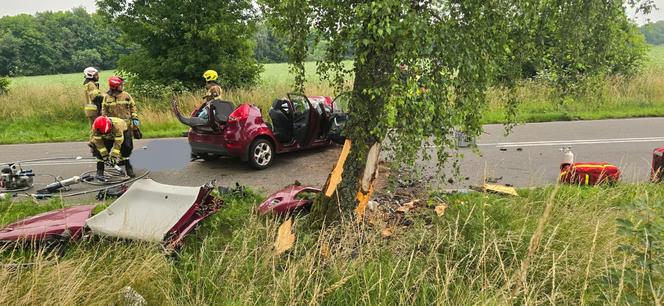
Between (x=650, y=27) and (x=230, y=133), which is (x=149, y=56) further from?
(x=650, y=27)

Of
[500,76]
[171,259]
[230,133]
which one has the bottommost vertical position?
[171,259]

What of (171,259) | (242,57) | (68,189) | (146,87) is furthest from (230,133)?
(242,57)

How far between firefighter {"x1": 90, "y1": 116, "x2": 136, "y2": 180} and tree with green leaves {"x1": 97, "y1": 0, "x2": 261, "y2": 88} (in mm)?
7787

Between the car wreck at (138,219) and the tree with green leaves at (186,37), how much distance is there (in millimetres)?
10255

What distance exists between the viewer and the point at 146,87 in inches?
557

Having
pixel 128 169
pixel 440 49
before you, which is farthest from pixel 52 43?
pixel 440 49

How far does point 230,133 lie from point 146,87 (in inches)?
321

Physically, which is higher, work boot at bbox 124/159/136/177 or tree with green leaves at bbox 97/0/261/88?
tree with green leaves at bbox 97/0/261/88

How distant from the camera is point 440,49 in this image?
10.2 ft

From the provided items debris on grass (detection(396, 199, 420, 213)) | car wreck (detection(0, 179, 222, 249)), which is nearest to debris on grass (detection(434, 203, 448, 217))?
debris on grass (detection(396, 199, 420, 213))

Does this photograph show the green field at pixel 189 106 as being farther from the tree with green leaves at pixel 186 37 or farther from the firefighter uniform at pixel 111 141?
the firefighter uniform at pixel 111 141

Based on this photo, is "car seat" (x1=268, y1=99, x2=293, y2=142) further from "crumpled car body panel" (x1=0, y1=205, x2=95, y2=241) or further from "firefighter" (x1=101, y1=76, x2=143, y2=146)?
"crumpled car body panel" (x1=0, y1=205, x2=95, y2=241)

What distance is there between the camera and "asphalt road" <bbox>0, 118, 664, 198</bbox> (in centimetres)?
711

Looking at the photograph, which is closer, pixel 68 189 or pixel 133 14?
pixel 68 189
